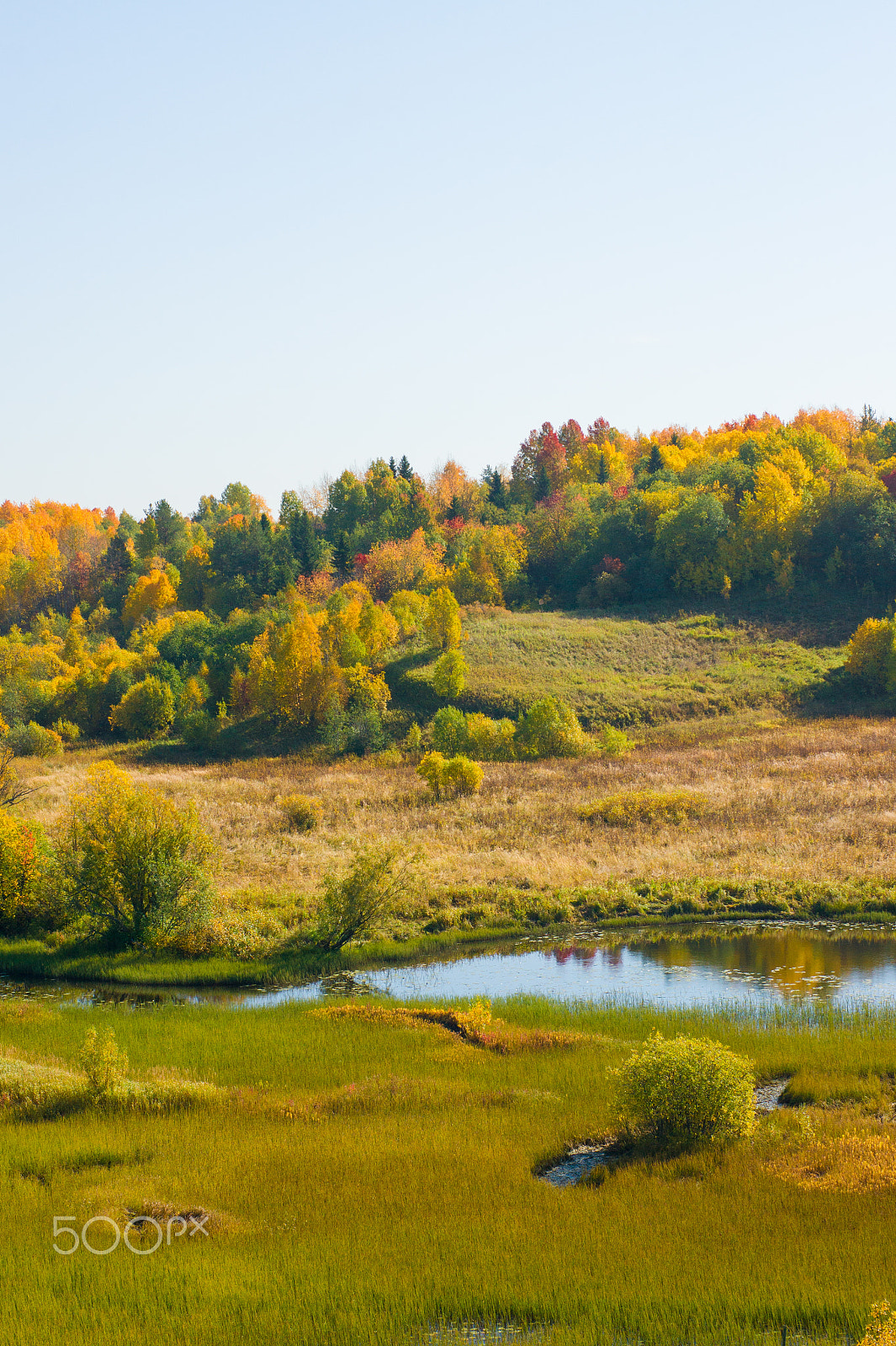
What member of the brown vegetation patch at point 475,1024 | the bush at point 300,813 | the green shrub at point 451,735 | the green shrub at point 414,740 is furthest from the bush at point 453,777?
the brown vegetation patch at point 475,1024

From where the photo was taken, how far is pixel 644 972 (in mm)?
28203

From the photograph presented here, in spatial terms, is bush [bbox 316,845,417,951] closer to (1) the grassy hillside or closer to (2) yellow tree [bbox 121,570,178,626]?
(1) the grassy hillside

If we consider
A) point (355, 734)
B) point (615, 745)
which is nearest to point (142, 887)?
point (615, 745)

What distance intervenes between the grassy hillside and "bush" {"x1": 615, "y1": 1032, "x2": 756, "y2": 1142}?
60.7 m

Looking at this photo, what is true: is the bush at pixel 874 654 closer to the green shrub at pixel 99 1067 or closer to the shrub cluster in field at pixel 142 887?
the shrub cluster in field at pixel 142 887

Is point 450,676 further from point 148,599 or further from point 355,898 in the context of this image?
point 148,599

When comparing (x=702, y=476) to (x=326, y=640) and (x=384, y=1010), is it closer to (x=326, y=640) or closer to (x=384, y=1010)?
(x=326, y=640)

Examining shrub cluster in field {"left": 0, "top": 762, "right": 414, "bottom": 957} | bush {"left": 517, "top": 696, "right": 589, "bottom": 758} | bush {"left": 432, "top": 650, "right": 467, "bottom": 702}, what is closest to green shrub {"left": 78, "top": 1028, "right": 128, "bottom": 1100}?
shrub cluster in field {"left": 0, "top": 762, "right": 414, "bottom": 957}

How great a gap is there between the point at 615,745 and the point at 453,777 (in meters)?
17.6

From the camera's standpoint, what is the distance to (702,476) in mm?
118188

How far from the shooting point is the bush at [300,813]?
148ft

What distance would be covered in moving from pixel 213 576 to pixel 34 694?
41907 mm

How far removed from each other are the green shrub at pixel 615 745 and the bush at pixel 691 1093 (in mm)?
48726

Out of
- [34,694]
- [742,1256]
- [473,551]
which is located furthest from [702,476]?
[742,1256]
